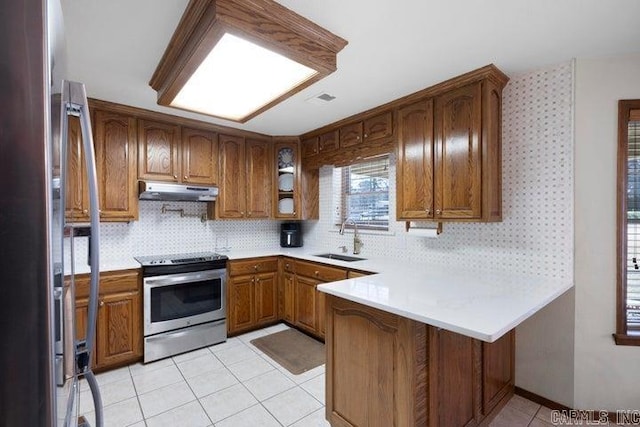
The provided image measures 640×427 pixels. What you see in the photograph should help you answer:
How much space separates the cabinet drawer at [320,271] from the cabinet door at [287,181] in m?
0.78

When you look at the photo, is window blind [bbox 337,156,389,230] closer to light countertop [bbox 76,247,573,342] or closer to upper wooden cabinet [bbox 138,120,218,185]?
light countertop [bbox 76,247,573,342]

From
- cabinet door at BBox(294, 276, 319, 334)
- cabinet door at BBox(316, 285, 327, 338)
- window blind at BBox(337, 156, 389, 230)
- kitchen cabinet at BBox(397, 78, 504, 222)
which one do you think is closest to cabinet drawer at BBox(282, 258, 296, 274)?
cabinet door at BBox(294, 276, 319, 334)

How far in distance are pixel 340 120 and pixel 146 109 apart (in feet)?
6.20

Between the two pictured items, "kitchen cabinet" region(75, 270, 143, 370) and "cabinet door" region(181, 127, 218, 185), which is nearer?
"kitchen cabinet" region(75, 270, 143, 370)

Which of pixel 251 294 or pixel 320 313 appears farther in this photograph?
pixel 251 294

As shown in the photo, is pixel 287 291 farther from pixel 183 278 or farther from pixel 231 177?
pixel 231 177

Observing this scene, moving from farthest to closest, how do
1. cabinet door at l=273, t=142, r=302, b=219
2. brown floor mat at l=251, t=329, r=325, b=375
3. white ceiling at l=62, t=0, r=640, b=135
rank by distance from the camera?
cabinet door at l=273, t=142, r=302, b=219 < brown floor mat at l=251, t=329, r=325, b=375 < white ceiling at l=62, t=0, r=640, b=135

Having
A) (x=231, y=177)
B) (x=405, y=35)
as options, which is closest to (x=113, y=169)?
(x=231, y=177)

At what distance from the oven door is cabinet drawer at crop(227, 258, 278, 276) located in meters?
0.13

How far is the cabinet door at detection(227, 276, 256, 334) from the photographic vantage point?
10.7 ft

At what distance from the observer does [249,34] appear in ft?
4.74

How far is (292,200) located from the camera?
12.8 feet

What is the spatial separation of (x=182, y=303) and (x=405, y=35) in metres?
2.86

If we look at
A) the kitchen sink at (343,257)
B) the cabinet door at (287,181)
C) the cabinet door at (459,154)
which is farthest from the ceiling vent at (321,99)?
the kitchen sink at (343,257)
